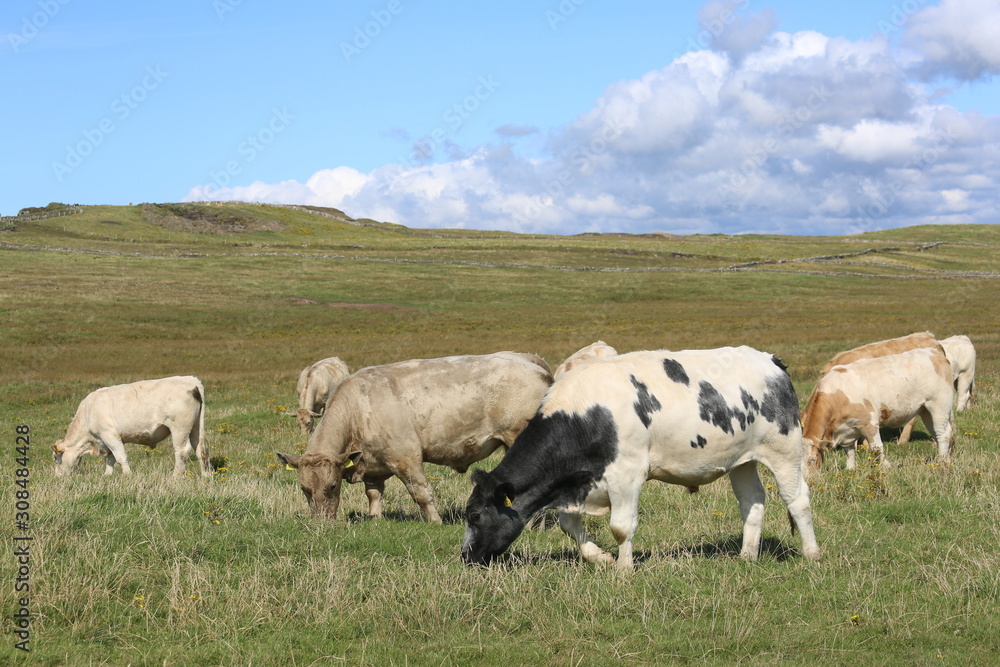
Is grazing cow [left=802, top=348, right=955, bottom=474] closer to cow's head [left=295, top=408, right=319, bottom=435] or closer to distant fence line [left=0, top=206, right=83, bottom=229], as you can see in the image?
cow's head [left=295, top=408, right=319, bottom=435]

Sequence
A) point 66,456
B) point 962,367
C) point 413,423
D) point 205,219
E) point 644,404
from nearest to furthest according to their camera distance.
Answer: point 644,404 → point 413,423 → point 66,456 → point 962,367 → point 205,219

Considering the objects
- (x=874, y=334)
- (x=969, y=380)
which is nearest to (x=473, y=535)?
(x=969, y=380)

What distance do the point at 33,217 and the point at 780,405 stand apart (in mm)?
138258

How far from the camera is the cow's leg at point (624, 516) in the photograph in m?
7.44

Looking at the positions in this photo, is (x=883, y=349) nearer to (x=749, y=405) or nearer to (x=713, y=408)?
(x=749, y=405)

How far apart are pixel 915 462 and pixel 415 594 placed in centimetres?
1027

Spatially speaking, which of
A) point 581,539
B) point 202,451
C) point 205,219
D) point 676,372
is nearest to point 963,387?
point 676,372

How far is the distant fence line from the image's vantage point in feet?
354

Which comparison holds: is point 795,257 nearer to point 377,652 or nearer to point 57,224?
point 57,224

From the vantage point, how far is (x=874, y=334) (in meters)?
40.2

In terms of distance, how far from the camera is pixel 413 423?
10.4 metres

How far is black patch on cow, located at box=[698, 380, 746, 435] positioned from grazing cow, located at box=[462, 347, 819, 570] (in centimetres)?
1

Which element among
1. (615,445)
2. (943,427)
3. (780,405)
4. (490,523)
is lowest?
(943,427)

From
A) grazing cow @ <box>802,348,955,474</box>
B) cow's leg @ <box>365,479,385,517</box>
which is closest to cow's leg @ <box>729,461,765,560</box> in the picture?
cow's leg @ <box>365,479,385,517</box>
